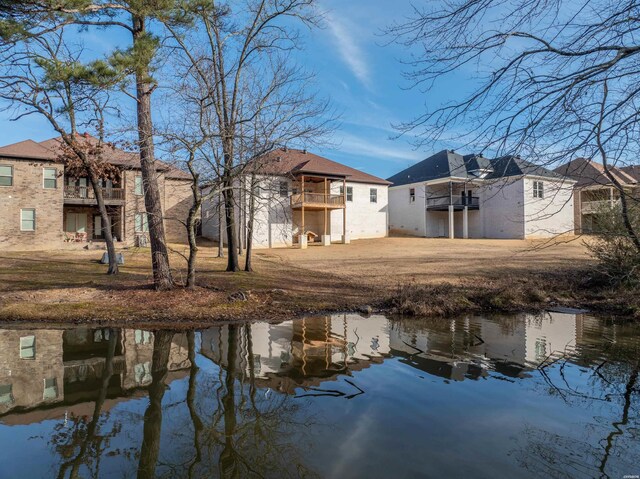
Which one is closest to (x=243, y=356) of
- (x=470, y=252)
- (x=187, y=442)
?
(x=187, y=442)

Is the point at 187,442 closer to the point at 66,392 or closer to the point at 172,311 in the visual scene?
the point at 66,392

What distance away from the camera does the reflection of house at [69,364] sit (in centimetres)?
482

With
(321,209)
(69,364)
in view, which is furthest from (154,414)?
(321,209)

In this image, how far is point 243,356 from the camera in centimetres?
643

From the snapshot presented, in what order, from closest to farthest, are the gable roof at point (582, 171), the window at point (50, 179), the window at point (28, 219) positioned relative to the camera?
the gable roof at point (582, 171)
the window at point (28, 219)
the window at point (50, 179)

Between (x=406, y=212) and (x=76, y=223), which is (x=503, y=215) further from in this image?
(x=76, y=223)

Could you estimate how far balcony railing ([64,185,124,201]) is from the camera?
2767 centimetres

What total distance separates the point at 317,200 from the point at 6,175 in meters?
20.2

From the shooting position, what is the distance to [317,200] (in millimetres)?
31484

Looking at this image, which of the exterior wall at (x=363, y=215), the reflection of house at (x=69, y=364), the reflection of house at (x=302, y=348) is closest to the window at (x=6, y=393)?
the reflection of house at (x=69, y=364)

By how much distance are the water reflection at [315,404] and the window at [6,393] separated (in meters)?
0.03

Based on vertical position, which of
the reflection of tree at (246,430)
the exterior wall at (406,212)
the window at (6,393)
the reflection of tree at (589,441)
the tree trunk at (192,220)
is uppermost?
the exterior wall at (406,212)

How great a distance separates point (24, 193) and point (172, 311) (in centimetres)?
2282

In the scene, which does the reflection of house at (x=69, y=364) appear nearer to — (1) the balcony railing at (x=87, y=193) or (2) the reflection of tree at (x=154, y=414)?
(2) the reflection of tree at (x=154, y=414)
